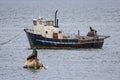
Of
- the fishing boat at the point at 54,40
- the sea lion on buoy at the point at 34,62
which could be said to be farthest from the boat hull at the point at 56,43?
the sea lion on buoy at the point at 34,62

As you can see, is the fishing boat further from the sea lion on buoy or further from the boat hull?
the sea lion on buoy

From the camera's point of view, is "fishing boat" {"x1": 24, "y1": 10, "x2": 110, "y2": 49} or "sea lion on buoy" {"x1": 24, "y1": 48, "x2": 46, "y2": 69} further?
"fishing boat" {"x1": 24, "y1": 10, "x2": 110, "y2": 49}

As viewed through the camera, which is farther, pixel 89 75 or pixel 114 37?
pixel 114 37

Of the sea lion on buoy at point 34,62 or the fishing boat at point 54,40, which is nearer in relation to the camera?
the sea lion on buoy at point 34,62

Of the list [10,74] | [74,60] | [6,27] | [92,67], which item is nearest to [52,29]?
[74,60]

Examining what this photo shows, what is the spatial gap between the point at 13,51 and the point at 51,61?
11.6 metres

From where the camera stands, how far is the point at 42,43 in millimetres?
93562

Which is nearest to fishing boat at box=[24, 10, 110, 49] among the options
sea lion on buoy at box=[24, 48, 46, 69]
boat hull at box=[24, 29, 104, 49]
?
boat hull at box=[24, 29, 104, 49]

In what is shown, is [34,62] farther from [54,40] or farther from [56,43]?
[56,43]

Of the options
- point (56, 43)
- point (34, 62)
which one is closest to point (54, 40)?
point (56, 43)

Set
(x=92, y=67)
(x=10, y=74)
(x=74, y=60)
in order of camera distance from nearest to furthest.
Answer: (x=10, y=74)
(x=92, y=67)
(x=74, y=60)

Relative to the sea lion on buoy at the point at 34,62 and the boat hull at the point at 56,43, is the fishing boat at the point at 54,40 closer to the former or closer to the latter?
the boat hull at the point at 56,43

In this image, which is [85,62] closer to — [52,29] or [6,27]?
[52,29]

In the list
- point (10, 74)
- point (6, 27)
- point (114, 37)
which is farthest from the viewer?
point (6, 27)
